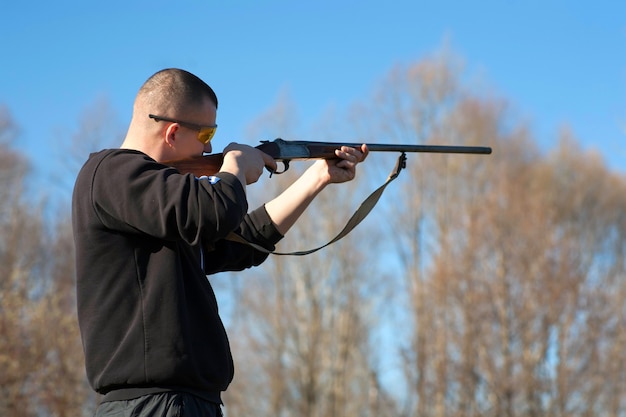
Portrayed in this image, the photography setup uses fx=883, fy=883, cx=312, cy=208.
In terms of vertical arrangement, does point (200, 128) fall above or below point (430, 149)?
below

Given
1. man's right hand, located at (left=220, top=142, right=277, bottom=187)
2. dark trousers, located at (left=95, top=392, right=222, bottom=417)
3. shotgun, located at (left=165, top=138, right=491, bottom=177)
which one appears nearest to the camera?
dark trousers, located at (left=95, top=392, right=222, bottom=417)

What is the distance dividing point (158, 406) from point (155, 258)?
1.76 feet

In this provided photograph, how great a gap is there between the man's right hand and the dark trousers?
823 millimetres

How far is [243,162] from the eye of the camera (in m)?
3.49

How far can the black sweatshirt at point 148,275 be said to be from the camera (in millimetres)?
3107

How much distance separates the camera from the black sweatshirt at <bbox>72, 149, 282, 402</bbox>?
3107 millimetres

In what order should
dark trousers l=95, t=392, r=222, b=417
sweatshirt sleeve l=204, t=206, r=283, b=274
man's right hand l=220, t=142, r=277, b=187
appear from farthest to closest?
sweatshirt sleeve l=204, t=206, r=283, b=274, man's right hand l=220, t=142, r=277, b=187, dark trousers l=95, t=392, r=222, b=417

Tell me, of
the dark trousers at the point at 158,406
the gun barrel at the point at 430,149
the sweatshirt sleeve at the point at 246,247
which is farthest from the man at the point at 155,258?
the gun barrel at the point at 430,149

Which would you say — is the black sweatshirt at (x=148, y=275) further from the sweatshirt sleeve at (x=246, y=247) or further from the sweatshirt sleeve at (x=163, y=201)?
the sweatshirt sleeve at (x=246, y=247)

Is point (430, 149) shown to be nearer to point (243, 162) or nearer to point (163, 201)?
point (243, 162)

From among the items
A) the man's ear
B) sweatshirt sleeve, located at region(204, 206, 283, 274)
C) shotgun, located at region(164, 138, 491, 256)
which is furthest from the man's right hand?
sweatshirt sleeve, located at region(204, 206, 283, 274)

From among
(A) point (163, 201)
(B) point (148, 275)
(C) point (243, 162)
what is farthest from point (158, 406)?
(C) point (243, 162)

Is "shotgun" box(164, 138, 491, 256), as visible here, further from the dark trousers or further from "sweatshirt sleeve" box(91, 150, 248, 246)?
the dark trousers

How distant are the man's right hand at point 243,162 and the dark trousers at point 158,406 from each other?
823mm
